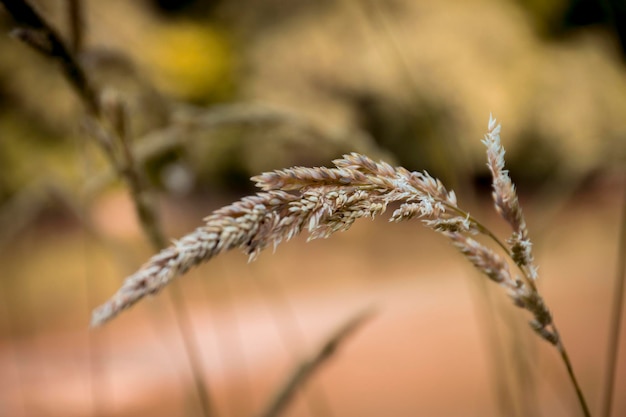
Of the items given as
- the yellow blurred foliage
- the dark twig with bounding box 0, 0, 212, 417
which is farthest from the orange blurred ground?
the yellow blurred foliage

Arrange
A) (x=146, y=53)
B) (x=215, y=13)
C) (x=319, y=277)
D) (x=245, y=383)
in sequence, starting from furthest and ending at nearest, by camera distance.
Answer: (x=215, y=13) → (x=146, y=53) → (x=319, y=277) → (x=245, y=383)

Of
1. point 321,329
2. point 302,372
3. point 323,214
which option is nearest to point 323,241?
point 321,329

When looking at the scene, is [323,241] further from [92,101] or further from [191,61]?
[92,101]

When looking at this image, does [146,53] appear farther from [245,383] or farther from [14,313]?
[245,383]

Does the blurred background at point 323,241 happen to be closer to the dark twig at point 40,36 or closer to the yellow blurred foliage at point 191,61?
the yellow blurred foliage at point 191,61

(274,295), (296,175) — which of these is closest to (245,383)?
(274,295)

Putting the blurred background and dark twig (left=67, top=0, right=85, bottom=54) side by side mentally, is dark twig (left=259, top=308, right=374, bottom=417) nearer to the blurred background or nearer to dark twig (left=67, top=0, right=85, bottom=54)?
dark twig (left=67, top=0, right=85, bottom=54)
